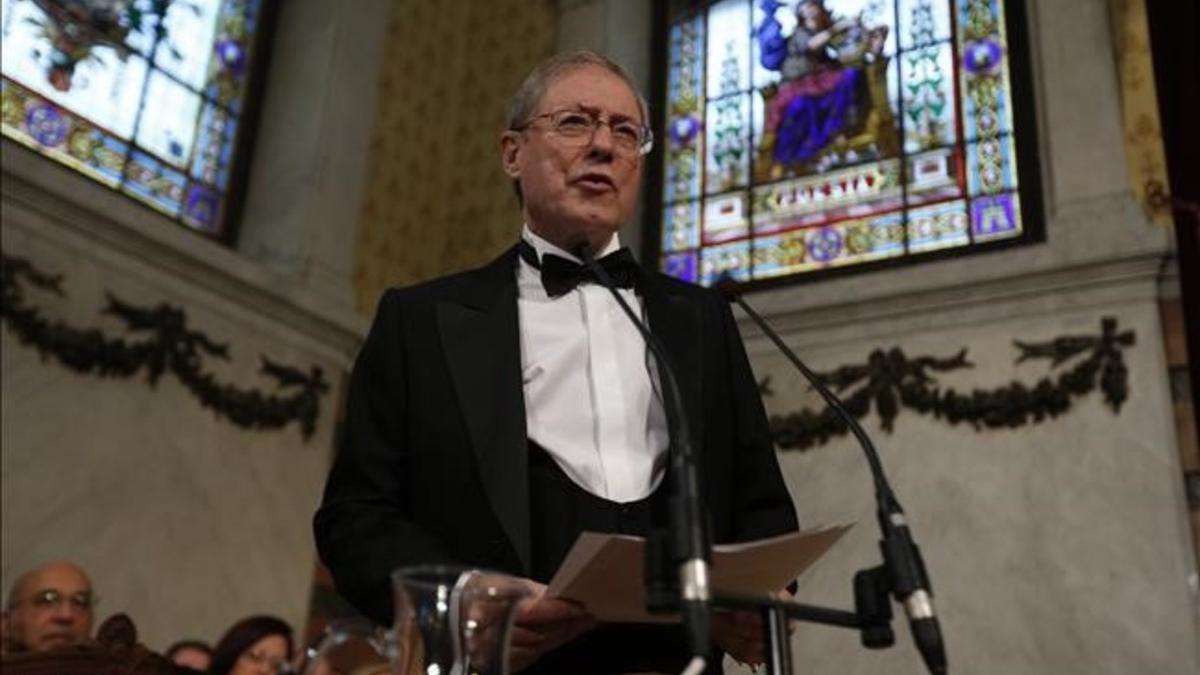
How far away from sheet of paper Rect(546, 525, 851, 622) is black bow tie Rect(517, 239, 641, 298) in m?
0.59

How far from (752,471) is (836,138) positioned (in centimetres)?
452

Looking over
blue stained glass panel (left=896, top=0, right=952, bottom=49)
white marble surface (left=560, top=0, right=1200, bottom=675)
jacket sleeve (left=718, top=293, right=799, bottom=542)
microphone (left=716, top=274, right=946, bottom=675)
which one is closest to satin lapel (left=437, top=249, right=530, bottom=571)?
jacket sleeve (left=718, top=293, right=799, bottom=542)

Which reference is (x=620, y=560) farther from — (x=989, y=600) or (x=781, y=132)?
(x=781, y=132)

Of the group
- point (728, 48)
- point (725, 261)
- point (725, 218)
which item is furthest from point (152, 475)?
point (728, 48)

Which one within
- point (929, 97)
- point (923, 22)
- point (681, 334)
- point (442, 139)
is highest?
point (923, 22)

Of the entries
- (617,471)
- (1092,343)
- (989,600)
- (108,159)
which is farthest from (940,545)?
(108,159)

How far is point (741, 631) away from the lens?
4.93 feet

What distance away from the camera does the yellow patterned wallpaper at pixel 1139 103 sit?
503 cm

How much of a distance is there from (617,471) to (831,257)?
4.34m

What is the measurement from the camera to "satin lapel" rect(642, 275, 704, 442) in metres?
1.77

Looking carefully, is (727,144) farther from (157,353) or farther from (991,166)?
(157,353)

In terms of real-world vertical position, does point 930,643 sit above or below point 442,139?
below

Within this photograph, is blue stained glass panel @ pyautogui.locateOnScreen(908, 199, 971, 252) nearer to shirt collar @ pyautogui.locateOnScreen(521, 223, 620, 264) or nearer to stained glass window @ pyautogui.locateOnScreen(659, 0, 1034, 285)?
stained glass window @ pyautogui.locateOnScreen(659, 0, 1034, 285)

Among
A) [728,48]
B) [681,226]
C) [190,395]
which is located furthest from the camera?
[728,48]
